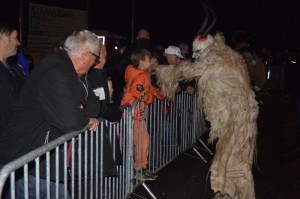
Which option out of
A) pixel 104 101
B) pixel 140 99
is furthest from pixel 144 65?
pixel 104 101

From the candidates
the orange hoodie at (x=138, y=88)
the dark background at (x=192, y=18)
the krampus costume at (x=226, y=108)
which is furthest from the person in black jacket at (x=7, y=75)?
the dark background at (x=192, y=18)

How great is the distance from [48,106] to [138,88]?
2.47m

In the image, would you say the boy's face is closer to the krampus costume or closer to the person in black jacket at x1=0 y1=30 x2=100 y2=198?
the krampus costume

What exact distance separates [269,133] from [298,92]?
188 centimetres

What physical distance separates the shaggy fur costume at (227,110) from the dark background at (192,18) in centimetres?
3418

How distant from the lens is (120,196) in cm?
479

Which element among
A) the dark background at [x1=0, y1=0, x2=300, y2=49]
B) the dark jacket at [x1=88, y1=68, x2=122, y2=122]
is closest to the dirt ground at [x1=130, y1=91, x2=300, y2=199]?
the dark jacket at [x1=88, y1=68, x2=122, y2=122]

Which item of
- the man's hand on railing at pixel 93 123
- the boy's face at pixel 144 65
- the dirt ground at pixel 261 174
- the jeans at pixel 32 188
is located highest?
the boy's face at pixel 144 65

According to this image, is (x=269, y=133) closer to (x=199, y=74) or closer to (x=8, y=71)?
(x=199, y=74)

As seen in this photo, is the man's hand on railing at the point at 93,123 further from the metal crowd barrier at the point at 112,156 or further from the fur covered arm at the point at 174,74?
the fur covered arm at the point at 174,74

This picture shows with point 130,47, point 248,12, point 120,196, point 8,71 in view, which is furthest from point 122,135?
point 248,12

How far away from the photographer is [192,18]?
40.4m

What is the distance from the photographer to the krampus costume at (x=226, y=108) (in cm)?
447

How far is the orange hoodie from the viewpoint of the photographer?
5411 millimetres
